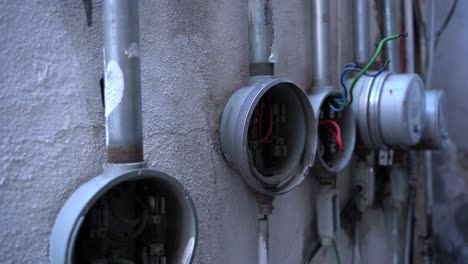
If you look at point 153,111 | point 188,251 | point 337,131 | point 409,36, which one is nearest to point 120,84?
point 153,111

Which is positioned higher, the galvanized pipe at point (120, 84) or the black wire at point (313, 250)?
the galvanized pipe at point (120, 84)

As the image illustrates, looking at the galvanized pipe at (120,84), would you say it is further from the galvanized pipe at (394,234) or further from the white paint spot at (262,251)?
the galvanized pipe at (394,234)

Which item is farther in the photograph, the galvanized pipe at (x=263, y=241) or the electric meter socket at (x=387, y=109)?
the electric meter socket at (x=387, y=109)

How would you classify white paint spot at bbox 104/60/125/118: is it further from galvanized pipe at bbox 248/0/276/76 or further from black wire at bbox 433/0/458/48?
black wire at bbox 433/0/458/48

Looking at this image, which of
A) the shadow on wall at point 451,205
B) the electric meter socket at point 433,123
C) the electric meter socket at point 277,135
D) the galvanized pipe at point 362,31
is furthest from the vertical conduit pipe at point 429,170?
the electric meter socket at point 277,135

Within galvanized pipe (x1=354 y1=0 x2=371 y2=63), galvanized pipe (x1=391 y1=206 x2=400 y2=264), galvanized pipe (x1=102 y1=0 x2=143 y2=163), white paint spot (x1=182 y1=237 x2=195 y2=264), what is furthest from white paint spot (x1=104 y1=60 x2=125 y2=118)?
galvanized pipe (x1=391 y1=206 x2=400 y2=264)

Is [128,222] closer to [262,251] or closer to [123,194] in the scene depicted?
[123,194]

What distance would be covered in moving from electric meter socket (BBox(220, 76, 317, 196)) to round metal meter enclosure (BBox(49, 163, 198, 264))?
0.19 meters

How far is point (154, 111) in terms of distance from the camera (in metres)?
0.67

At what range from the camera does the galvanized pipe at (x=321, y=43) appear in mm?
1037

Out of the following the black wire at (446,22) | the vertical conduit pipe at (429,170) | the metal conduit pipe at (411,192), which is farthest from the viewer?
the black wire at (446,22)

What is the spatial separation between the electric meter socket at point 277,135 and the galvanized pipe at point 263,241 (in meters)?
0.09

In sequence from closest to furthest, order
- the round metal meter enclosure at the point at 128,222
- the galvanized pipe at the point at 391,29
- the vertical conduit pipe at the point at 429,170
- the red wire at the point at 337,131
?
1. the round metal meter enclosure at the point at 128,222
2. the red wire at the point at 337,131
3. the galvanized pipe at the point at 391,29
4. the vertical conduit pipe at the point at 429,170

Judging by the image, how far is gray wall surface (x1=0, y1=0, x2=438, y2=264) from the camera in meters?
0.51
